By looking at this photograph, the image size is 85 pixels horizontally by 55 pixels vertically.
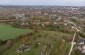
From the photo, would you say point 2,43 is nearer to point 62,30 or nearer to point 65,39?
point 65,39

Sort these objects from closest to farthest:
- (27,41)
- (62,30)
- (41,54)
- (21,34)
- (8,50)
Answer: (41,54) → (8,50) → (27,41) → (21,34) → (62,30)

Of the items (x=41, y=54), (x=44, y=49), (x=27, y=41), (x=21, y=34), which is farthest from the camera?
(x=21, y=34)

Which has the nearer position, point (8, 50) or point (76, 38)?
point (8, 50)

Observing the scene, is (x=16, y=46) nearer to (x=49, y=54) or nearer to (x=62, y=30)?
(x=49, y=54)

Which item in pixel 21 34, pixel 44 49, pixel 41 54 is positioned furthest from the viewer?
pixel 21 34

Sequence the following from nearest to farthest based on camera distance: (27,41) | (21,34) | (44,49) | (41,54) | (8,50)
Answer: (41,54) → (44,49) → (8,50) → (27,41) → (21,34)

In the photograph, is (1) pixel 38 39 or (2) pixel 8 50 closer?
(2) pixel 8 50

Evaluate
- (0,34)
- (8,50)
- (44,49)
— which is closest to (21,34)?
(0,34)

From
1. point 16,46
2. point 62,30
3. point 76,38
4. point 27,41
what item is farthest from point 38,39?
point 62,30
